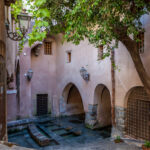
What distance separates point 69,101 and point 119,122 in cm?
653

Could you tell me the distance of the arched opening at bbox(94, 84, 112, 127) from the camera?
1085 cm

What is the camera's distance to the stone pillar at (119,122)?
830 cm

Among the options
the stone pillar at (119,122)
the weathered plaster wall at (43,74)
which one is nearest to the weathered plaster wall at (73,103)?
the weathered plaster wall at (43,74)

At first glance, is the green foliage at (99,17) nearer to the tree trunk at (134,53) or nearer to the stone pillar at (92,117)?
the tree trunk at (134,53)

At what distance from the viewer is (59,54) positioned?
14.1 m

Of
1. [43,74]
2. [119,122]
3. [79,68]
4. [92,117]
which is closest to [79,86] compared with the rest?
[79,68]

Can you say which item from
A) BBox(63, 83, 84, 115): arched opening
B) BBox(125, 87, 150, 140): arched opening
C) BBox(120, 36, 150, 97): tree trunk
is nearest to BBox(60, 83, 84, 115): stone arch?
BBox(63, 83, 84, 115): arched opening

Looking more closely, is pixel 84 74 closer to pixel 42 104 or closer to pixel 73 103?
pixel 73 103

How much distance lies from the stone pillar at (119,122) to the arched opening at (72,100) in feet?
19.0

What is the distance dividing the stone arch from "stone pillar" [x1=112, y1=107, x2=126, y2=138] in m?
5.89

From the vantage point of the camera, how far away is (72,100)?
1462cm

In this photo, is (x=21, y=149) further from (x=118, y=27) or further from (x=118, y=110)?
(x=118, y=110)

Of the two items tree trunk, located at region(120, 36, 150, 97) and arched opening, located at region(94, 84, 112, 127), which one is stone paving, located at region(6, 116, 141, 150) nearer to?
arched opening, located at region(94, 84, 112, 127)

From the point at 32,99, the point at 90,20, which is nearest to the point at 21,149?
the point at 90,20
